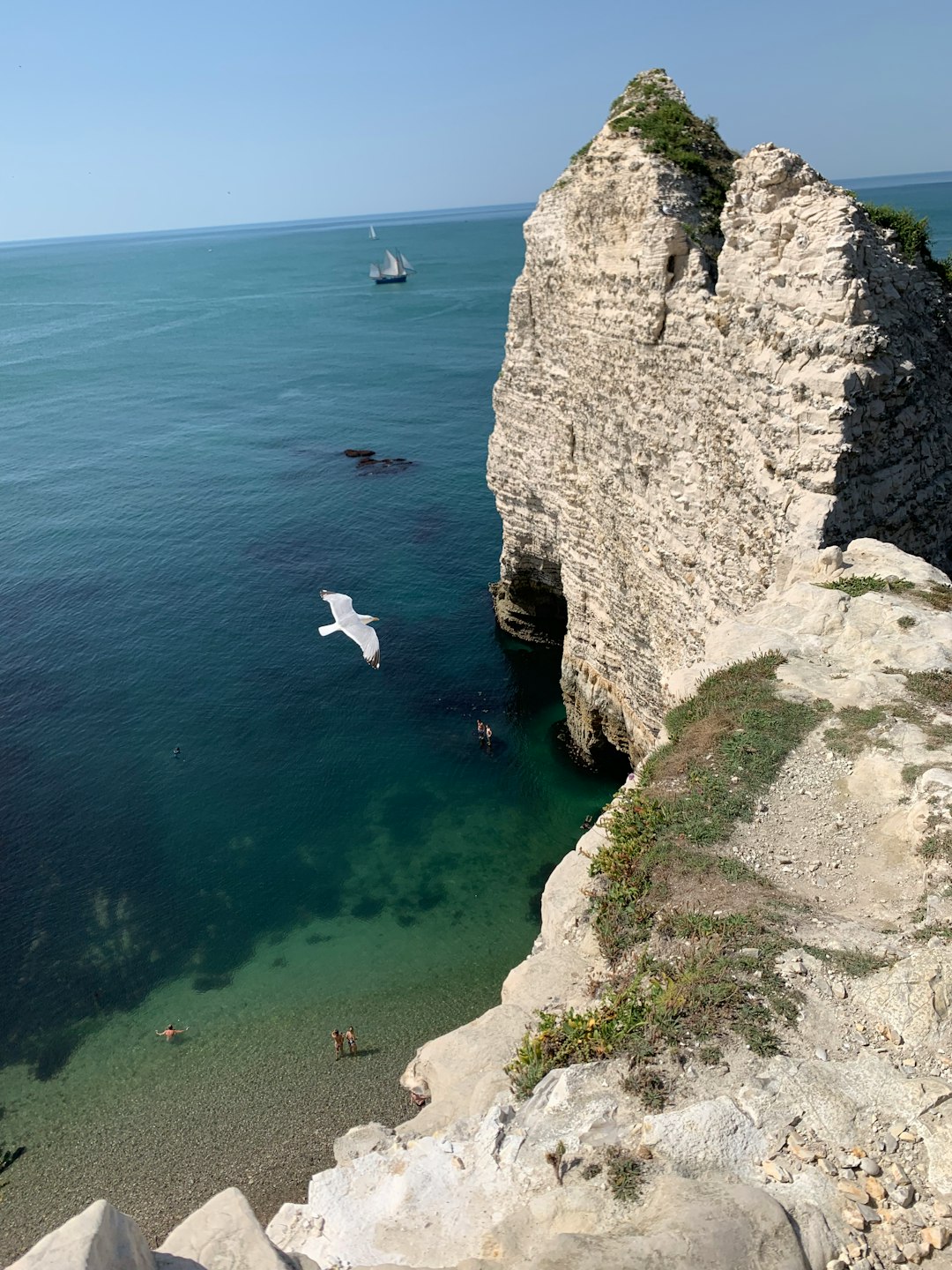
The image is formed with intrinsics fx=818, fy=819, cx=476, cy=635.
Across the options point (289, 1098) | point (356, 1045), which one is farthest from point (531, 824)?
point (289, 1098)

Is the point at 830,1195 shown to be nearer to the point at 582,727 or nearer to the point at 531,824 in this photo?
the point at 531,824

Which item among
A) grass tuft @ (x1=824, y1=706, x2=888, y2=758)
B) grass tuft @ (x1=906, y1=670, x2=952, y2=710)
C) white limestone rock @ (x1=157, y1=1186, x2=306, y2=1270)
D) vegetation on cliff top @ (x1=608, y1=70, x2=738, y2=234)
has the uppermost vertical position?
A: vegetation on cliff top @ (x1=608, y1=70, x2=738, y2=234)

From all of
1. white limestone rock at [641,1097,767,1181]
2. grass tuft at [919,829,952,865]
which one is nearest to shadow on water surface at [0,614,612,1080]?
grass tuft at [919,829,952,865]

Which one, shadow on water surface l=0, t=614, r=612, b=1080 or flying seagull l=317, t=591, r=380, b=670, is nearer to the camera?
shadow on water surface l=0, t=614, r=612, b=1080

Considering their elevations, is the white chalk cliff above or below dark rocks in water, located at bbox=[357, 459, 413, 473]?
above

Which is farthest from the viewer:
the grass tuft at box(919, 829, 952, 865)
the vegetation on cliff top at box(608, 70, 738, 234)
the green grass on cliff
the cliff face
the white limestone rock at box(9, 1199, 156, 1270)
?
the vegetation on cliff top at box(608, 70, 738, 234)

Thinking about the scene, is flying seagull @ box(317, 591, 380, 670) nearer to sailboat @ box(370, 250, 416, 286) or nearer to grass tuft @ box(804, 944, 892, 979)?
grass tuft @ box(804, 944, 892, 979)

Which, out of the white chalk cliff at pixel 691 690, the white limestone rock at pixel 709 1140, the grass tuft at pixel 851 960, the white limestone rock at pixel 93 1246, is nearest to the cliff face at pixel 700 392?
the white chalk cliff at pixel 691 690

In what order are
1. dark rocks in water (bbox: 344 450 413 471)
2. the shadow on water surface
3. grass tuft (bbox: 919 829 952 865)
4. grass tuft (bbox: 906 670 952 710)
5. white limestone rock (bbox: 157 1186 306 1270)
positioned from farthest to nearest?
dark rocks in water (bbox: 344 450 413 471)
the shadow on water surface
grass tuft (bbox: 906 670 952 710)
grass tuft (bbox: 919 829 952 865)
white limestone rock (bbox: 157 1186 306 1270)
